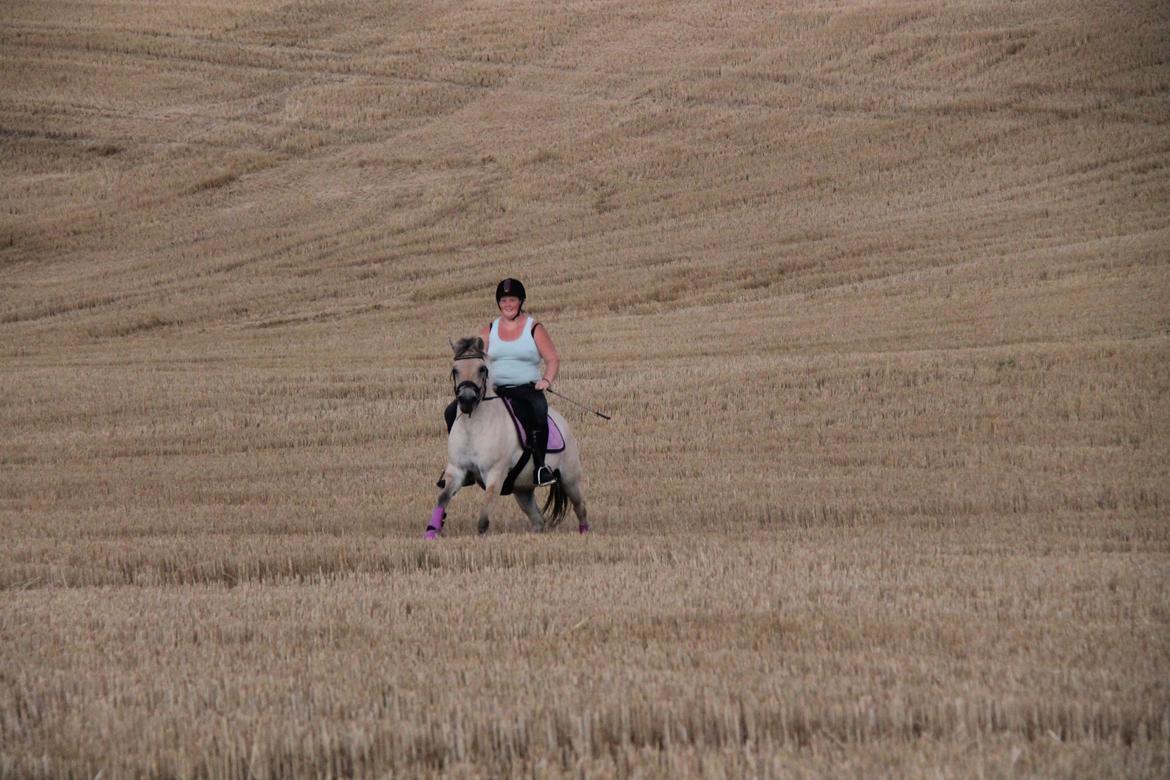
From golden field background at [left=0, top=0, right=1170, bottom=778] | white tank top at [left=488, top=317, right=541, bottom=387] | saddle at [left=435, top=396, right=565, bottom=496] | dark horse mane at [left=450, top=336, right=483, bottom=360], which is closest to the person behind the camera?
golden field background at [left=0, top=0, right=1170, bottom=778]

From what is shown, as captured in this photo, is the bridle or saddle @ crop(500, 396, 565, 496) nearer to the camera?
the bridle

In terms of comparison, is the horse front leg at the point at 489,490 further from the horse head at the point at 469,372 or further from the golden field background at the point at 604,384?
the horse head at the point at 469,372

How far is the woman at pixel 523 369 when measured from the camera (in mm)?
12305

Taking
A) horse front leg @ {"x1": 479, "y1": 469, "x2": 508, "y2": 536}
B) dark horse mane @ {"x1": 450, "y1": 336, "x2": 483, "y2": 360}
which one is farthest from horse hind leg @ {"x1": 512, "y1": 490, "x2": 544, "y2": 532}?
dark horse mane @ {"x1": 450, "y1": 336, "x2": 483, "y2": 360}

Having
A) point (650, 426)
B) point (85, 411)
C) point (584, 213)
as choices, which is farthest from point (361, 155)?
point (650, 426)

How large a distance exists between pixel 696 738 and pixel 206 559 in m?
6.45

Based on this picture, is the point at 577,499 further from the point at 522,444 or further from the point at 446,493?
the point at 446,493

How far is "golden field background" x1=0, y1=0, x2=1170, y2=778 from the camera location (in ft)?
19.6

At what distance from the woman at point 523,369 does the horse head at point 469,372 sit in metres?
0.52

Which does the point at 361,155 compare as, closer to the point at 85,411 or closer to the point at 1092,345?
the point at 85,411

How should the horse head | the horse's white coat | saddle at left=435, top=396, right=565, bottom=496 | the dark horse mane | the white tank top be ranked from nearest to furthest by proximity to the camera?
the horse head, the dark horse mane, the horse's white coat, saddle at left=435, top=396, right=565, bottom=496, the white tank top

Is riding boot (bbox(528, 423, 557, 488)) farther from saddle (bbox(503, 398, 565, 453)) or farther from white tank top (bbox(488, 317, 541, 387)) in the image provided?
white tank top (bbox(488, 317, 541, 387))

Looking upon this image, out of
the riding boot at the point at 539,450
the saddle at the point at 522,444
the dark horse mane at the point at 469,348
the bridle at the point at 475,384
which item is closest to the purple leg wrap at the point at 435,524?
the saddle at the point at 522,444

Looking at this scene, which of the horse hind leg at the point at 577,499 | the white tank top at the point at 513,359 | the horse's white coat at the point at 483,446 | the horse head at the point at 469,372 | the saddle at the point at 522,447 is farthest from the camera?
the horse hind leg at the point at 577,499
